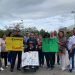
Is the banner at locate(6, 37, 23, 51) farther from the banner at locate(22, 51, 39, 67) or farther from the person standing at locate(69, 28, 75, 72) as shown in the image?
the person standing at locate(69, 28, 75, 72)

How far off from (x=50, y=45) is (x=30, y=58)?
1212mm

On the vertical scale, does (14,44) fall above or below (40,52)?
above

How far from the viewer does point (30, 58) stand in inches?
585

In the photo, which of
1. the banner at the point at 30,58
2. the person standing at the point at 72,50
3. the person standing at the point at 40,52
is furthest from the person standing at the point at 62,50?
the banner at the point at 30,58

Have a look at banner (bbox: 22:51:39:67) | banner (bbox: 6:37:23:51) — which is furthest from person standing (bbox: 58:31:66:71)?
banner (bbox: 6:37:23:51)

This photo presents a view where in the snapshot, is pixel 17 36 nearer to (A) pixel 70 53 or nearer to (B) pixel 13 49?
(B) pixel 13 49

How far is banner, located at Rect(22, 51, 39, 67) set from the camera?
48.2 ft

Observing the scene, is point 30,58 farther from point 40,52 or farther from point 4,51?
point 4,51

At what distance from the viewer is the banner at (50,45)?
15.2m

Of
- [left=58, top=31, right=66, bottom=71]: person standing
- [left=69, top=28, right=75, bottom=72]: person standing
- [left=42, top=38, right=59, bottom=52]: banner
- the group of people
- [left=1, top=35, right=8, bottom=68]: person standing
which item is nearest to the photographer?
[left=69, top=28, right=75, bottom=72]: person standing

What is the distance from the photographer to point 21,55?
1501 centimetres

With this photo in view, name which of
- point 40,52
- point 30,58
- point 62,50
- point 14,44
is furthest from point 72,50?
point 14,44

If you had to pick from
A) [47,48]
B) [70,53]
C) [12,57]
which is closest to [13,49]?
[12,57]

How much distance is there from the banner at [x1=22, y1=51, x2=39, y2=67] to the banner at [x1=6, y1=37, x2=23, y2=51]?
40cm
